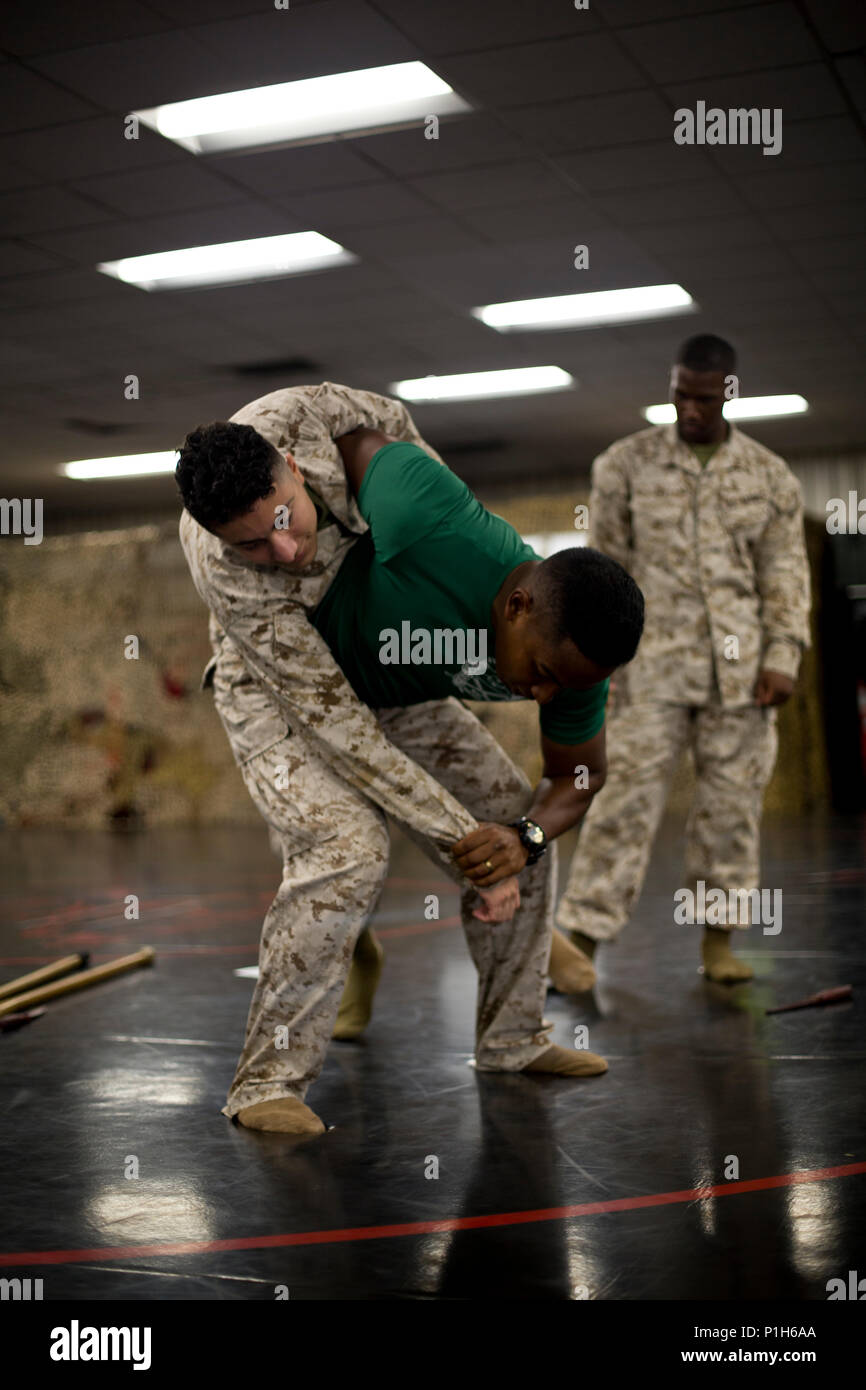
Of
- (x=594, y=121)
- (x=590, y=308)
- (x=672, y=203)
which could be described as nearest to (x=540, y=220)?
(x=672, y=203)

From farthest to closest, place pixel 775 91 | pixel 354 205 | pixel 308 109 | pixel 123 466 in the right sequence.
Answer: pixel 123 466
pixel 354 205
pixel 308 109
pixel 775 91

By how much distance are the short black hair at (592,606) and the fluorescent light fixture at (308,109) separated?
3.69 metres

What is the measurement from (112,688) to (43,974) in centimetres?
724

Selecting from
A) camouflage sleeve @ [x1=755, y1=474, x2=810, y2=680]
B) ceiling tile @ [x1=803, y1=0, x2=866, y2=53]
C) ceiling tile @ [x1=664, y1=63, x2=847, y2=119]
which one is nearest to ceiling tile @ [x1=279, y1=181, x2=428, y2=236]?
ceiling tile @ [x1=664, y1=63, x2=847, y2=119]

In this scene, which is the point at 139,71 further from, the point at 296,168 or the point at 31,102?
the point at 296,168

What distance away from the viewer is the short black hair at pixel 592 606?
213cm

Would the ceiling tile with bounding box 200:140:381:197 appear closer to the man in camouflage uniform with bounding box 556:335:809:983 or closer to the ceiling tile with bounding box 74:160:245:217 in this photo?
the ceiling tile with bounding box 74:160:245:217

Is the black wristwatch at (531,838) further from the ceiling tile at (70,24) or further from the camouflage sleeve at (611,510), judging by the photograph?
the ceiling tile at (70,24)

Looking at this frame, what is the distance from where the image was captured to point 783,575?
3.81 meters

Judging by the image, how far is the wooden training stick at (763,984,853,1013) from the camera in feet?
10.5
